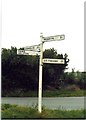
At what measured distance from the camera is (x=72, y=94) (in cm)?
3762

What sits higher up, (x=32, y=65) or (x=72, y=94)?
(x=32, y=65)

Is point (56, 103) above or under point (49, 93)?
above

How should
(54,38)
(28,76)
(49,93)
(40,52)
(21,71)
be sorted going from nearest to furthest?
(54,38), (40,52), (21,71), (28,76), (49,93)

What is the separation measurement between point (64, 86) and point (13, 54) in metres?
7.15

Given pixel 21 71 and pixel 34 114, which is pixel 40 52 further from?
pixel 21 71

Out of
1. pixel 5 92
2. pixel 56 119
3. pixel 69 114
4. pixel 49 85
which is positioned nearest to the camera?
pixel 56 119

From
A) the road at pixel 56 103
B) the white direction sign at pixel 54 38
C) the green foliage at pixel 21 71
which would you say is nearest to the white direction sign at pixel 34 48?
the white direction sign at pixel 54 38

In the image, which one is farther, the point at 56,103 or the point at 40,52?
the point at 56,103

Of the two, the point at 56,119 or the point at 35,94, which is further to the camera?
the point at 35,94

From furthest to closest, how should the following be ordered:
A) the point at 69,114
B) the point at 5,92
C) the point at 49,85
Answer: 1. the point at 49,85
2. the point at 5,92
3. the point at 69,114

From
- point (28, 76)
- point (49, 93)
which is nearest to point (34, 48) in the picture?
point (28, 76)

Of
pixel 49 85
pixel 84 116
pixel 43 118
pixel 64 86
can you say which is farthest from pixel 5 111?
pixel 64 86

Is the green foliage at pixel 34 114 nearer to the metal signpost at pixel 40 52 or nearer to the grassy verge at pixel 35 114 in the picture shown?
the grassy verge at pixel 35 114

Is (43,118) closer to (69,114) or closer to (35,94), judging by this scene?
(69,114)
